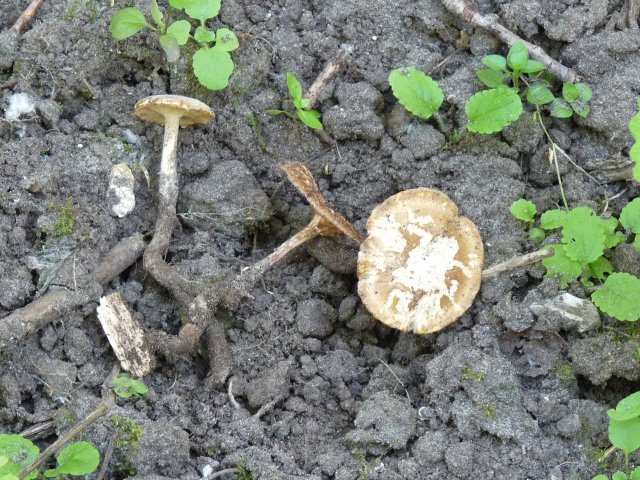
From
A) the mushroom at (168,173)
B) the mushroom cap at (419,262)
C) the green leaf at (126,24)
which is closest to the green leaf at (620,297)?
the mushroom cap at (419,262)

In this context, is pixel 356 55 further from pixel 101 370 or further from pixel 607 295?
pixel 101 370

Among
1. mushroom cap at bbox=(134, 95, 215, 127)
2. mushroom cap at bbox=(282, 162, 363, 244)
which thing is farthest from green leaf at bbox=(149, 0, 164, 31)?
mushroom cap at bbox=(282, 162, 363, 244)

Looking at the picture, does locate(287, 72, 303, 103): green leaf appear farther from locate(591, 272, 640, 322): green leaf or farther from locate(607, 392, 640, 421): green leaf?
locate(607, 392, 640, 421): green leaf

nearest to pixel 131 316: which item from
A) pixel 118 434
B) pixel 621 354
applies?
pixel 118 434

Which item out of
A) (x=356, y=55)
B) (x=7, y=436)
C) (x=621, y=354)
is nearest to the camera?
(x=7, y=436)

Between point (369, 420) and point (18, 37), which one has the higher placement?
point (18, 37)
